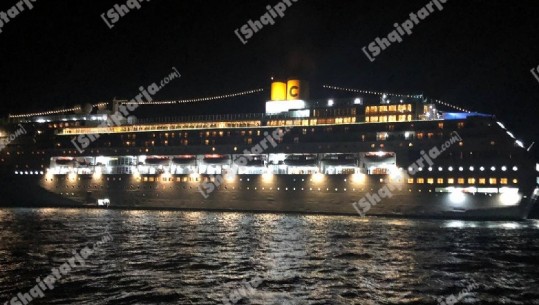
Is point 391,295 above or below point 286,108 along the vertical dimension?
below

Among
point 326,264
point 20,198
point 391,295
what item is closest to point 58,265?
point 326,264

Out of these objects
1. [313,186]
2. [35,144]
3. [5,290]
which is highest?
[35,144]

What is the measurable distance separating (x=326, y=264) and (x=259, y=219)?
21.9 meters

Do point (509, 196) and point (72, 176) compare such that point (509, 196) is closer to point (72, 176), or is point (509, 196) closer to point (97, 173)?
point (97, 173)

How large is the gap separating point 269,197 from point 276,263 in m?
29.1

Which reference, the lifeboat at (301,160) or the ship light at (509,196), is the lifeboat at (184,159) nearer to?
the lifeboat at (301,160)

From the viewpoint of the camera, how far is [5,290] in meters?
18.2

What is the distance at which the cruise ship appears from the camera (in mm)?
46812

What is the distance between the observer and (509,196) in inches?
1766

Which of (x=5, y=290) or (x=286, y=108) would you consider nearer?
(x=5, y=290)

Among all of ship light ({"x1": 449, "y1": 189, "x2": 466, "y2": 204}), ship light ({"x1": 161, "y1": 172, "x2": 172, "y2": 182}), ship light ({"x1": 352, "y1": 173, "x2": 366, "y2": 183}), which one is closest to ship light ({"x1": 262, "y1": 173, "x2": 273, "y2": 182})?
ship light ({"x1": 352, "y1": 173, "x2": 366, "y2": 183})

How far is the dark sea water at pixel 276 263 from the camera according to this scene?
59.7 feet

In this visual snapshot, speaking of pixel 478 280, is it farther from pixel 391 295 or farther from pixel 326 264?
pixel 326 264

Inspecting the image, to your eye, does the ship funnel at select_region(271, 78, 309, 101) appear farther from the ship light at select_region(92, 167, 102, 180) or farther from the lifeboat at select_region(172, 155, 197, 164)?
the ship light at select_region(92, 167, 102, 180)
